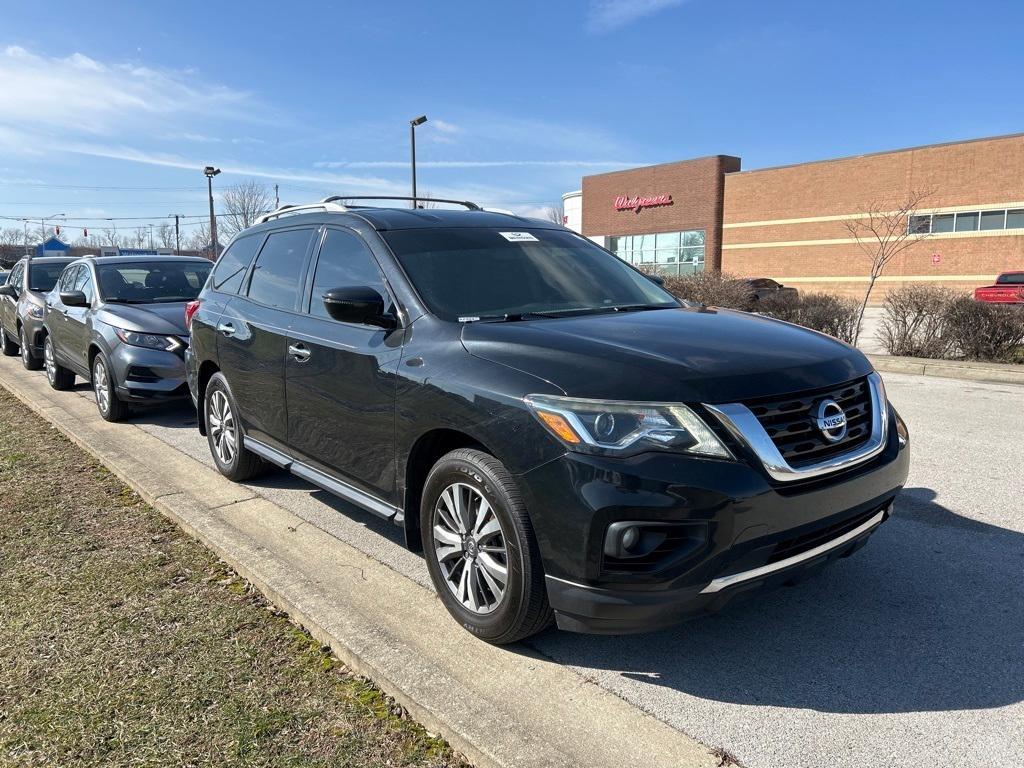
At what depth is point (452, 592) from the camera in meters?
3.34

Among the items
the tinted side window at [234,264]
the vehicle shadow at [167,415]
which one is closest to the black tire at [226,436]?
the tinted side window at [234,264]

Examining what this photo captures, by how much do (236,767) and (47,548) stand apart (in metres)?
2.60

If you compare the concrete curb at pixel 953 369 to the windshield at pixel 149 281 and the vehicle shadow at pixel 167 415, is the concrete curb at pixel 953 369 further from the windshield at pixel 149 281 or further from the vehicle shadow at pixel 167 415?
the windshield at pixel 149 281

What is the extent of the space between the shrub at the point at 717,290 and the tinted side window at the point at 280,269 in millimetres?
11404

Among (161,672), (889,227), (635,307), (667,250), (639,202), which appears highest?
(639,202)

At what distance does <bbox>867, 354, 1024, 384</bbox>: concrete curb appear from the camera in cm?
1026

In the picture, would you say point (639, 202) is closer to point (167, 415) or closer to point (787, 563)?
point (167, 415)

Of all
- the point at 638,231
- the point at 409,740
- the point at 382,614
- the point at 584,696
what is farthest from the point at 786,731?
the point at 638,231

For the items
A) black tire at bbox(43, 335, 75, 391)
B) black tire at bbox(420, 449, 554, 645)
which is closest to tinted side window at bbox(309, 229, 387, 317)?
black tire at bbox(420, 449, 554, 645)

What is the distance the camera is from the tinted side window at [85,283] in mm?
8805

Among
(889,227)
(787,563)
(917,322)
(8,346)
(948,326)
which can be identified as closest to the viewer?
(787,563)

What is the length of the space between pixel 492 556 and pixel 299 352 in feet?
6.15

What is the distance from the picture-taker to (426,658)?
3068 millimetres

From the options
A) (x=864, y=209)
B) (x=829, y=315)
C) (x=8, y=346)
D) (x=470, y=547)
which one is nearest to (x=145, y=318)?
(x=470, y=547)
